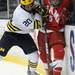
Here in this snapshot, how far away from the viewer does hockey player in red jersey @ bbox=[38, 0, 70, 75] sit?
417cm

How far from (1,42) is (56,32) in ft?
2.57

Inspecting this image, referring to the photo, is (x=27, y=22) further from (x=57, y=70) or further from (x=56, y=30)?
(x=57, y=70)

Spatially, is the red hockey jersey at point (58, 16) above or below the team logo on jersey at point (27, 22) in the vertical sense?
above

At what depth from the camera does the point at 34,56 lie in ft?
14.9

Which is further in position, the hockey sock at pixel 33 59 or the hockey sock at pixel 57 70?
the hockey sock at pixel 33 59

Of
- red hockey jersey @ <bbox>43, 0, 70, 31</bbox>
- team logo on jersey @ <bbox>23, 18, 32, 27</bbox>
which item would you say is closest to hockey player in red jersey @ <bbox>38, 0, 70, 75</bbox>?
red hockey jersey @ <bbox>43, 0, 70, 31</bbox>

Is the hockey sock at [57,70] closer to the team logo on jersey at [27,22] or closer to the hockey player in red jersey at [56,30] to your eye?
the hockey player in red jersey at [56,30]

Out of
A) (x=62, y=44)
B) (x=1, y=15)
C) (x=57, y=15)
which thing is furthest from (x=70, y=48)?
(x=1, y=15)

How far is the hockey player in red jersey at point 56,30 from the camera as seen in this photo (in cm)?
417

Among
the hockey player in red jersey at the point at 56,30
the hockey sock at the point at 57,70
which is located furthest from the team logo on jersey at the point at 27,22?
the hockey sock at the point at 57,70

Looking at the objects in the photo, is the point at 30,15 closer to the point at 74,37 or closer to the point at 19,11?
the point at 19,11

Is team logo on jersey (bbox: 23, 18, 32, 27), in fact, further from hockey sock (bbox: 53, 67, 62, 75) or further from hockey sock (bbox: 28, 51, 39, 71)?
hockey sock (bbox: 53, 67, 62, 75)

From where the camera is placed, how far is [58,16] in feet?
13.7

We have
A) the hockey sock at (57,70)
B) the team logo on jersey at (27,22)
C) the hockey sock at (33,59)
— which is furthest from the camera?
the hockey sock at (33,59)
